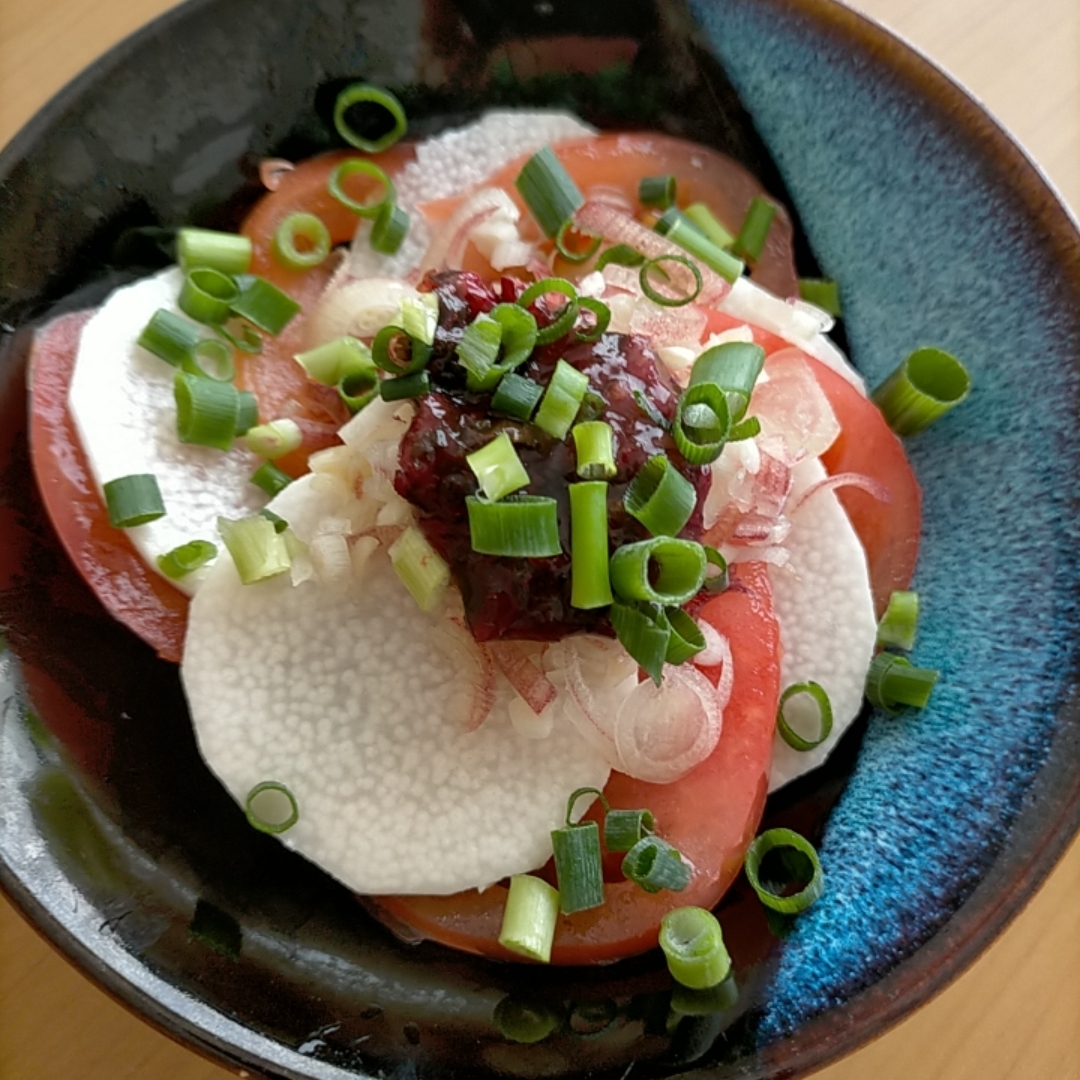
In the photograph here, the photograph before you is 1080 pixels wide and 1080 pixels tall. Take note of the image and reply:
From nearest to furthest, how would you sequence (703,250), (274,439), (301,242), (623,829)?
(623,829) < (274,439) < (703,250) < (301,242)

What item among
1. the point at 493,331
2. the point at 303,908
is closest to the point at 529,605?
the point at 493,331

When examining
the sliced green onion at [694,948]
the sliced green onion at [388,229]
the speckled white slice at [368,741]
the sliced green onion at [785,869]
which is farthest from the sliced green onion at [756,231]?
the sliced green onion at [694,948]

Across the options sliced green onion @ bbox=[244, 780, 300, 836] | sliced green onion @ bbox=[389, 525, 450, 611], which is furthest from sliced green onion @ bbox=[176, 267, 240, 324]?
sliced green onion @ bbox=[244, 780, 300, 836]

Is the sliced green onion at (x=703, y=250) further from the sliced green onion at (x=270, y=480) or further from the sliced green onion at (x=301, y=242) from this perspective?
the sliced green onion at (x=270, y=480)

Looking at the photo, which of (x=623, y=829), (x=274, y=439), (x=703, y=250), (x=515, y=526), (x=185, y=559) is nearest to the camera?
(x=515, y=526)

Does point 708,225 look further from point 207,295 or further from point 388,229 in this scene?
point 207,295

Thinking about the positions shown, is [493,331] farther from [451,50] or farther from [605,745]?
[451,50]

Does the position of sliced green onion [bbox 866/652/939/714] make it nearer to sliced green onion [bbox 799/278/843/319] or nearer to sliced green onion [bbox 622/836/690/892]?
sliced green onion [bbox 622/836/690/892]

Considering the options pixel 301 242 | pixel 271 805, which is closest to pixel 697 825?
pixel 271 805
